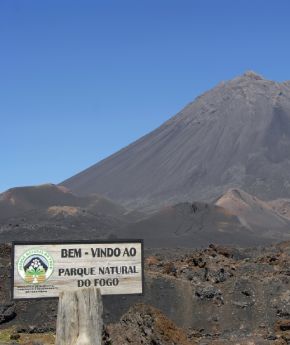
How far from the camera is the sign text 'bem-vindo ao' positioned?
7.29 meters

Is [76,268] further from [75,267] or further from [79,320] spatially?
[79,320]

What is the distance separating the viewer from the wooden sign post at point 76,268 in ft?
23.9

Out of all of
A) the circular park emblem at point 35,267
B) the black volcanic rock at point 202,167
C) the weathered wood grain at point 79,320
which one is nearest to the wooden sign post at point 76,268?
the circular park emblem at point 35,267

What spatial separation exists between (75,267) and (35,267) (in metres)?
0.40

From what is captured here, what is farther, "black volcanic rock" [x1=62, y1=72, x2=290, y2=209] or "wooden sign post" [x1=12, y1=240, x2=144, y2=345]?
"black volcanic rock" [x1=62, y1=72, x2=290, y2=209]

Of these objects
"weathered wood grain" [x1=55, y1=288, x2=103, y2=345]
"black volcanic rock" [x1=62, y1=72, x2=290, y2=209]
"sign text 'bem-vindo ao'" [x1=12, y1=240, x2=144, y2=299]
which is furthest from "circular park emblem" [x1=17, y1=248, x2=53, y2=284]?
"black volcanic rock" [x1=62, y1=72, x2=290, y2=209]

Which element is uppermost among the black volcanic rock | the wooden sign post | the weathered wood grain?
the black volcanic rock

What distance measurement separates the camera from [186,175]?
6481 inches

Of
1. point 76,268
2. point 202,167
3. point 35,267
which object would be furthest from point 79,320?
point 202,167

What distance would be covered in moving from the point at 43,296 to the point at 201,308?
13937 millimetres

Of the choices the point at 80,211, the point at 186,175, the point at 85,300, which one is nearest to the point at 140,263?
the point at 85,300

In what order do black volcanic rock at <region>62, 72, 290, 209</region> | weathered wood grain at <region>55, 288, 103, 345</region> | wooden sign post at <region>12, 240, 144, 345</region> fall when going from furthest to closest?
1. black volcanic rock at <region>62, 72, 290, 209</region>
2. wooden sign post at <region>12, 240, 144, 345</region>
3. weathered wood grain at <region>55, 288, 103, 345</region>

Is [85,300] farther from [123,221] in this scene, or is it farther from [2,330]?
[123,221]

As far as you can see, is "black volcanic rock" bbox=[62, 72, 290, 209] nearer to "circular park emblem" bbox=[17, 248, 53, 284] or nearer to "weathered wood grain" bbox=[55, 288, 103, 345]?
"circular park emblem" bbox=[17, 248, 53, 284]
